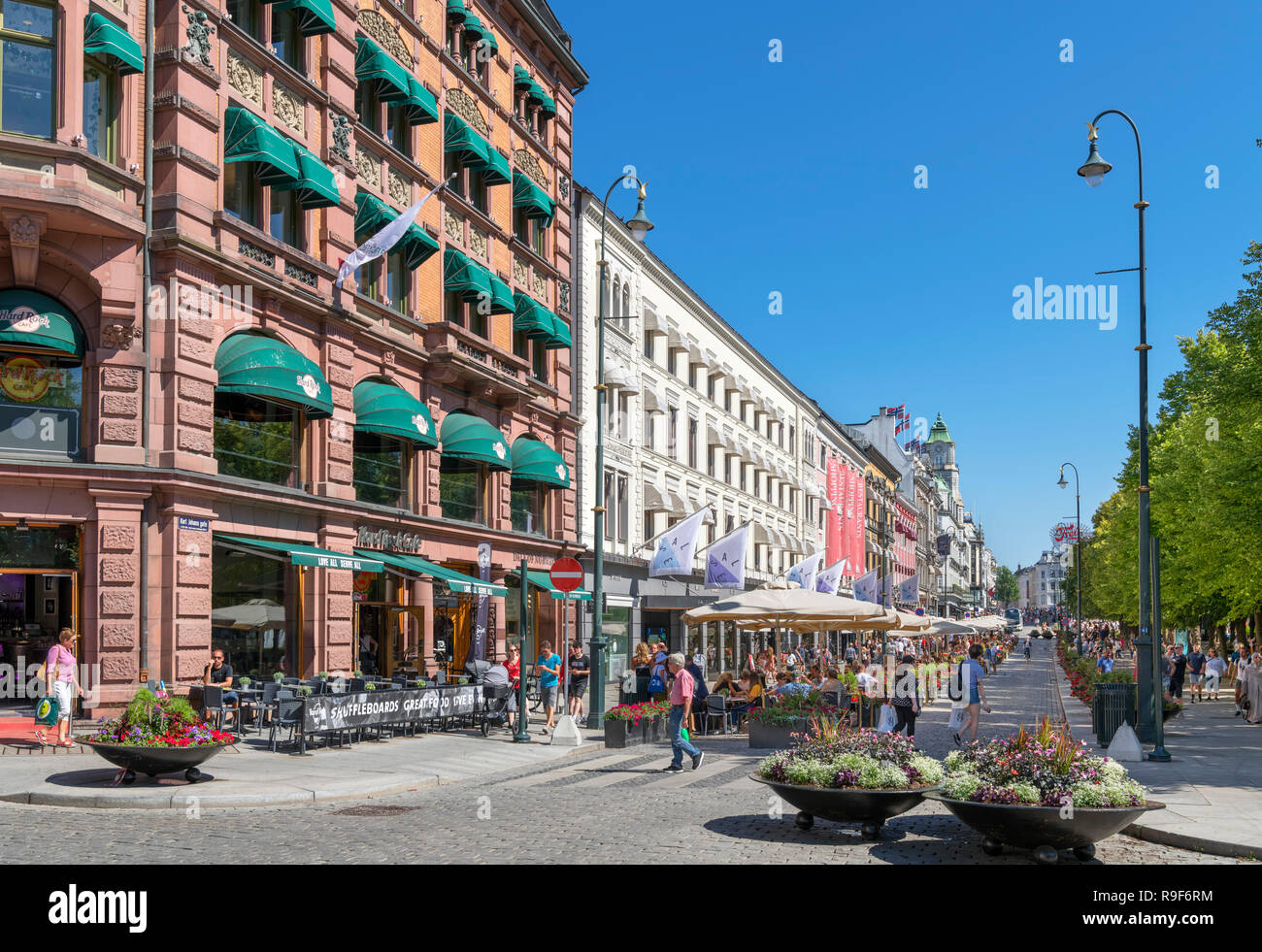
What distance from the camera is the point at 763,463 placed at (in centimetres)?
6209

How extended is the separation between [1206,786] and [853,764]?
676 centimetres

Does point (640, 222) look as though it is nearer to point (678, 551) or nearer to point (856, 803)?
point (678, 551)

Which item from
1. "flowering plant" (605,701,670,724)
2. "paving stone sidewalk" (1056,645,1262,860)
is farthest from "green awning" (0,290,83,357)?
"paving stone sidewalk" (1056,645,1262,860)

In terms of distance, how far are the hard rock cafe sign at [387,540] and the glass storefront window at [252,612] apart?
2469 mm

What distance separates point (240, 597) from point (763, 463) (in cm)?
4274

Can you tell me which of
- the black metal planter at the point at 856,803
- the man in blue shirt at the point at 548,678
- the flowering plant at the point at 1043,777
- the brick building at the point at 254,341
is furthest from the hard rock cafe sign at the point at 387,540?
the flowering plant at the point at 1043,777

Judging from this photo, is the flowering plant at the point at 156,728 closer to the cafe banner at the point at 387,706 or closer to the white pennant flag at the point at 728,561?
the cafe banner at the point at 387,706

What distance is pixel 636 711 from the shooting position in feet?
71.2

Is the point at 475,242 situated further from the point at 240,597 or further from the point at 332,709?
the point at 332,709

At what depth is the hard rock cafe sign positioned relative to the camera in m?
25.8

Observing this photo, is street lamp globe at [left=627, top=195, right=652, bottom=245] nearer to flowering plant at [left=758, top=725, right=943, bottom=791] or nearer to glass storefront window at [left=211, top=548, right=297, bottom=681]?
glass storefront window at [left=211, top=548, right=297, bottom=681]

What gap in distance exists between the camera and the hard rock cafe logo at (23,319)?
18.2m

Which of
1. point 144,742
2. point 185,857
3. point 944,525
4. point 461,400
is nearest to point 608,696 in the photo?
point 461,400

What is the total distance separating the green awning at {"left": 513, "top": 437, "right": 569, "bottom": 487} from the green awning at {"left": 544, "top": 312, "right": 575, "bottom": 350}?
3003 millimetres
